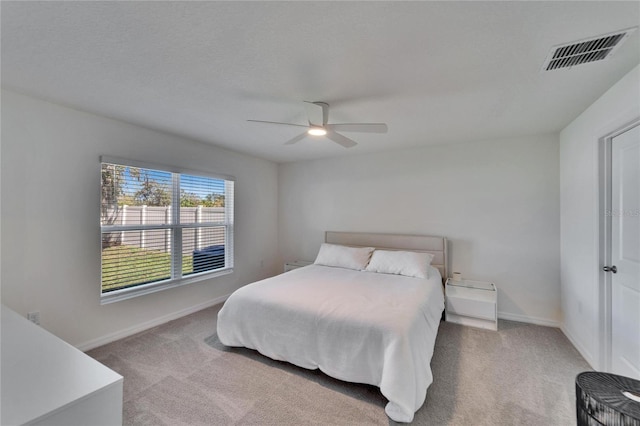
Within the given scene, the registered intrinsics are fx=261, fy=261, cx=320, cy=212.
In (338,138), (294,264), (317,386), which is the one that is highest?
(338,138)

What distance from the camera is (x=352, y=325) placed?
203 centimetres

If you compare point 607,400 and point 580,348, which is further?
point 580,348

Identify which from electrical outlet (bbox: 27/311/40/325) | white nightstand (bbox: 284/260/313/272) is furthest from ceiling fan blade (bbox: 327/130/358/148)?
electrical outlet (bbox: 27/311/40/325)

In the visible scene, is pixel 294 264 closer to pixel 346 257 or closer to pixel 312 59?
pixel 346 257

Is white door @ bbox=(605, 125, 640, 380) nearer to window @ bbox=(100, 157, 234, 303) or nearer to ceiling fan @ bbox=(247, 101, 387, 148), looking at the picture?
ceiling fan @ bbox=(247, 101, 387, 148)

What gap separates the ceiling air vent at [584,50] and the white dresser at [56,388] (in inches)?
113

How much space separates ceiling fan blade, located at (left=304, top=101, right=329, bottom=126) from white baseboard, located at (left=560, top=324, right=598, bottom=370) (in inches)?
127

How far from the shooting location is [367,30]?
1428mm

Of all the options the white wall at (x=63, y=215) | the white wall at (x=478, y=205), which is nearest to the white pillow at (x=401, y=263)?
the white wall at (x=478, y=205)

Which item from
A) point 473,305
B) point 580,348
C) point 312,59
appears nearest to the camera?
point 312,59

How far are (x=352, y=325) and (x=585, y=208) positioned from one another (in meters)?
2.51

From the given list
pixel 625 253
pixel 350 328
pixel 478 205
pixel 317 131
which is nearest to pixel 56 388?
pixel 350 328

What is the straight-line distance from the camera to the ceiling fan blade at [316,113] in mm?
2267

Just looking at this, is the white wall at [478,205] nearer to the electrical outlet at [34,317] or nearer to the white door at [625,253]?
the white door at [625,253]
